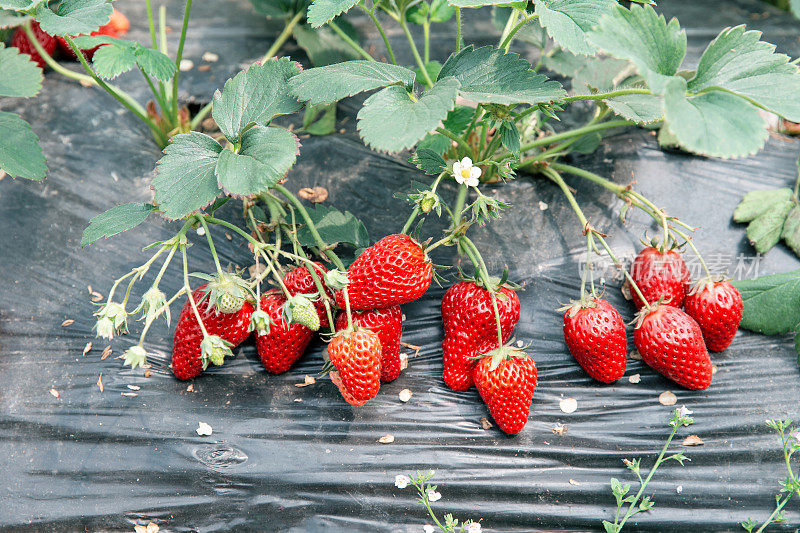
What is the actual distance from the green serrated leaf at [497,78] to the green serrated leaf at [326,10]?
0.20 m

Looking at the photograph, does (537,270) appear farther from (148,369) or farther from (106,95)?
(106,95)

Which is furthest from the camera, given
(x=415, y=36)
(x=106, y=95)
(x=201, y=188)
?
(x=415, y=36)

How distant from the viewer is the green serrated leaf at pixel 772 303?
1.23 meters

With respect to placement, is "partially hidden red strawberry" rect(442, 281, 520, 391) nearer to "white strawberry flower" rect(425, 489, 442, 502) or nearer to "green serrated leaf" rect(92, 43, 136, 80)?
"white strawberry flower" rect(425, 489, 442, 502)

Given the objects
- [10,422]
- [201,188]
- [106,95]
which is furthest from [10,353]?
[106,95]

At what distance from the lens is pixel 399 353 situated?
119cm

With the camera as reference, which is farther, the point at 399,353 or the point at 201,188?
the point at 399,353

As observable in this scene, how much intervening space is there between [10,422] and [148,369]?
247 millimetres

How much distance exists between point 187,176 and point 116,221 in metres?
0.16

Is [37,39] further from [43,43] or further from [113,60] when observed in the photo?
[113,60]

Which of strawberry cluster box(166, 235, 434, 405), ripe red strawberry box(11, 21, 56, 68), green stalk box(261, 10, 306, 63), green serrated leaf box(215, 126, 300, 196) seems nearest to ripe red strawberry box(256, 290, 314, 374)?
strawberry cluster box(166, 235, 434, 405)

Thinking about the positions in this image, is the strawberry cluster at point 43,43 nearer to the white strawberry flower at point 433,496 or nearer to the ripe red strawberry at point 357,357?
the ripe red strawberry at point 357,357

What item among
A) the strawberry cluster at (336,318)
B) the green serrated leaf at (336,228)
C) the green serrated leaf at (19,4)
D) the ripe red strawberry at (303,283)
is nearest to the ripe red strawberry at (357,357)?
the strawberry cluster at (336,318)

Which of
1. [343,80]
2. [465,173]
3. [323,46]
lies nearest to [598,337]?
[465,173]
